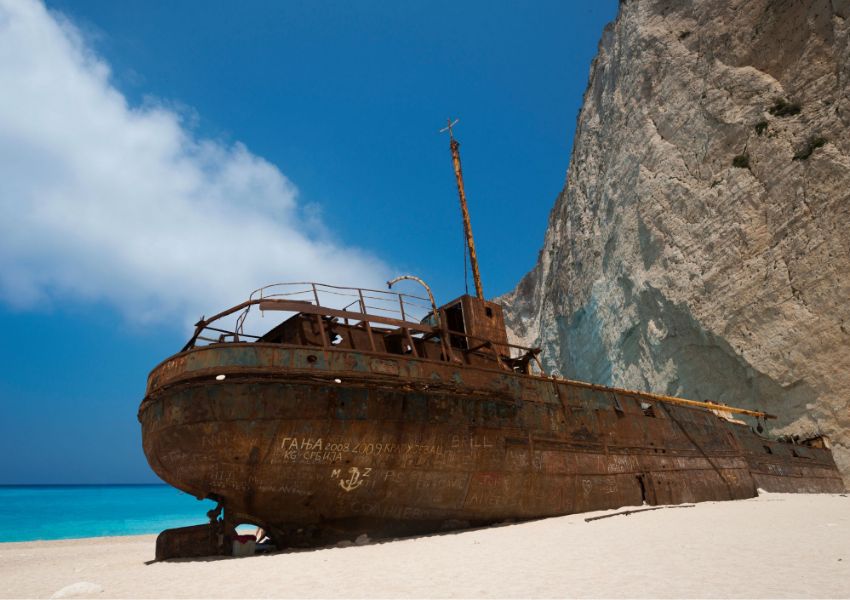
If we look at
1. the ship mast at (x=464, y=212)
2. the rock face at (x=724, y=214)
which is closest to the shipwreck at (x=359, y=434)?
the ship mast at (x=464, y=212)

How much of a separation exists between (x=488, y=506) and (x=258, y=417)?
15.8 ft

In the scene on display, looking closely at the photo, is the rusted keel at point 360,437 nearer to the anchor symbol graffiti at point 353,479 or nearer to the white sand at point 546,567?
the anchor symbol graffiti at point 353,479

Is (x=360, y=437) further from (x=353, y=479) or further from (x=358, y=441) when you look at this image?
(x=353, y=479)

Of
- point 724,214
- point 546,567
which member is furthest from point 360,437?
point 724,214

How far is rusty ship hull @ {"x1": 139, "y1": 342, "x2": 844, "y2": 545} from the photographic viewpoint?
8.91m

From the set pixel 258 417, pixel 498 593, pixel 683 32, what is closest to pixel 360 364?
pixel 258 417

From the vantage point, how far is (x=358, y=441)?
9.23 meters

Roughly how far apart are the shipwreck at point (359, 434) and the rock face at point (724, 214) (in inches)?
576

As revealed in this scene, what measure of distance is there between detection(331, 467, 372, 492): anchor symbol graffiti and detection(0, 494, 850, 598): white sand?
3.12 ft

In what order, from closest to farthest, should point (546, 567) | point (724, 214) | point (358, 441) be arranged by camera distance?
point (546, 567) < point (358, 441) < point (724, 214)

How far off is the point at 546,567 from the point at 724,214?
24587 mm

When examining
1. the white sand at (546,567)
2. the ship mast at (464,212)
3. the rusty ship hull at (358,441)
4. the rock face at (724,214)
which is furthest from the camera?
the rock face at (724,214)

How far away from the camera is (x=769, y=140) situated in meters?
25.4

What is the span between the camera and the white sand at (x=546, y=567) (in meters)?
5.39
